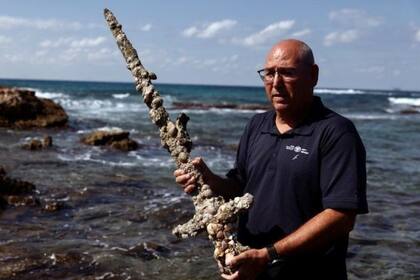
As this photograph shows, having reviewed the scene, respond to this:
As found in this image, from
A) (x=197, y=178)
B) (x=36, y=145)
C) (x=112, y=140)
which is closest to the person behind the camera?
(x=197, y=178)

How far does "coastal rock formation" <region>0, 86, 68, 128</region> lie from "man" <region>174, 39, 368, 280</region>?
24.1 meters

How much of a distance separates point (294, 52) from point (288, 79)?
0.55 feet

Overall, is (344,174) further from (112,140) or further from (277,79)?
(112,140)

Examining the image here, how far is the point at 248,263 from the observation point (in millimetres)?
2979

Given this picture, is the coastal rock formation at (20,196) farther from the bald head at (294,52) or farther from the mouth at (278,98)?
the bald head at (294,52)

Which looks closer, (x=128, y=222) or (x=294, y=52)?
(x=294, y=52)

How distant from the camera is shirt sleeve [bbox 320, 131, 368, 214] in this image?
10.0ft

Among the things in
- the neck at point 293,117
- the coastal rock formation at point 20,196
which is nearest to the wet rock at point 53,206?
the coastal rock formation at point 20,196

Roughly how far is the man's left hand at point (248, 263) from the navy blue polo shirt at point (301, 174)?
37 cm

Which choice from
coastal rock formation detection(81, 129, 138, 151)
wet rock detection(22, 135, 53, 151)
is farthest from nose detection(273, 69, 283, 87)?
coastal rock formation detection(81, 129, 138, 151)

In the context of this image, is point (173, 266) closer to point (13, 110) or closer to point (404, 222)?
point (404, 222)

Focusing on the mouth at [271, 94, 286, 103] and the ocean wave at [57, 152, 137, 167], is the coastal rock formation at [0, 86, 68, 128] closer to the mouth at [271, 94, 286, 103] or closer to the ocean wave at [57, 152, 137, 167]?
the ocean wave at [57, 152, 137, 167]

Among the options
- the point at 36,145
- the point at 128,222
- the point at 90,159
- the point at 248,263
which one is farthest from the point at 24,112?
the point at 248,263

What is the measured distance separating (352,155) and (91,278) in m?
5.01
